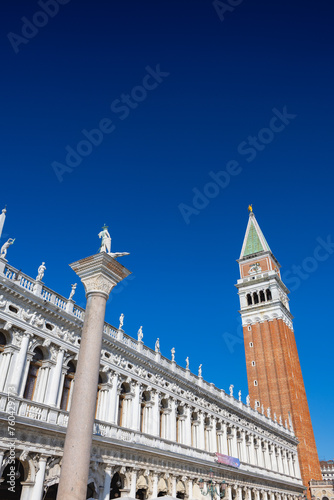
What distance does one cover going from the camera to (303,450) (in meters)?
58.8

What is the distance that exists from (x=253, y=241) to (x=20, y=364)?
210 feet

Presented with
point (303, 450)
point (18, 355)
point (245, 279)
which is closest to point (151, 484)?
point (18, 355)

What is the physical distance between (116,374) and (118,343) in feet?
6.05

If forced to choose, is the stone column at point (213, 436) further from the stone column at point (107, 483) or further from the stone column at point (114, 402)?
the stone column at point (107, 483)

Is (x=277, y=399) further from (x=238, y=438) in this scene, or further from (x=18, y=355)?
(x=18, y=355)

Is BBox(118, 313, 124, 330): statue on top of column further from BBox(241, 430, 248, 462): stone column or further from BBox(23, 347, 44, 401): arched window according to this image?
BBox(241, 430, 248, 462): stone column

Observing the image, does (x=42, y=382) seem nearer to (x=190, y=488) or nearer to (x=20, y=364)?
(x=20, y=364)

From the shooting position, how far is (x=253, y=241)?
3100 inches

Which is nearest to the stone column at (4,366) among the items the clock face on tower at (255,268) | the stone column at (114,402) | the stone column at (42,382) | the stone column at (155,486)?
the stone column at (42,382)

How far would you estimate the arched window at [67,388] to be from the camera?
21.7 meters

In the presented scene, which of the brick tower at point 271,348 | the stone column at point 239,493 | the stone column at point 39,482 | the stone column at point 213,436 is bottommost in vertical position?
the stone column at point 39,482

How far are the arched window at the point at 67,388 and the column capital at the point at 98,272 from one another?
12.1 metres

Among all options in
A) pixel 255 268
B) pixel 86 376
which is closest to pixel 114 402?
pixel 86 376

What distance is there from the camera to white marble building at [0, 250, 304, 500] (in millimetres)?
18297
